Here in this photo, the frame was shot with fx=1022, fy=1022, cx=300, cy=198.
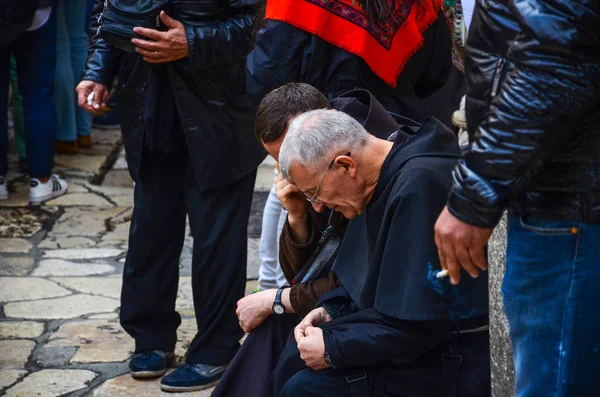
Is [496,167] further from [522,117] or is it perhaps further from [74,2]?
[74,2]

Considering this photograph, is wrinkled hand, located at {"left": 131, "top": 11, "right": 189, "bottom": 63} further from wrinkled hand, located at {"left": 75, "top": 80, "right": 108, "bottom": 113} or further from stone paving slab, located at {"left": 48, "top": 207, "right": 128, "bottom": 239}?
stone paving slab, located at {"left": 48, "top": 207, "right": 128, "bottom": 239}

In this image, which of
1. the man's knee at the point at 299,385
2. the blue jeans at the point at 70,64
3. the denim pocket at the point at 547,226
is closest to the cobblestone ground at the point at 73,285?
the blue jeans at the point at 70,64

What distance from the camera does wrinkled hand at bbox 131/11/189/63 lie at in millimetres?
3711

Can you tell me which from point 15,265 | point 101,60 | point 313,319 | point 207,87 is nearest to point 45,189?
point 15,265

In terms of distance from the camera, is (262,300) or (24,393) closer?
(262,300)

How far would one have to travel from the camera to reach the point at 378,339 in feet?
8.95

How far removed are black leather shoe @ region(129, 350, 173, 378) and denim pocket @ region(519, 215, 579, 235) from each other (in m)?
2.33

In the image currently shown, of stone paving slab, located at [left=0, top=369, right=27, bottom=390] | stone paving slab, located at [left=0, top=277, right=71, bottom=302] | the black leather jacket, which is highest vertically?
the black leather jacket

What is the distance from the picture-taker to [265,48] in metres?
4.04

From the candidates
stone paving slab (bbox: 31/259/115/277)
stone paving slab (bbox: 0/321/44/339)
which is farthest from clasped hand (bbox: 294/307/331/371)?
stone paving slab (bbox: 31/259/115/277)

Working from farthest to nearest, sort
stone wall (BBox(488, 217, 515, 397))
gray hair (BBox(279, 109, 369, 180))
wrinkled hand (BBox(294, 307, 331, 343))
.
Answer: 1. wrinkled hand (BBox(294, 307, 331, 343))
2. gray hair (BBox(279, 109, 369, 180))
3. stone wall (BBox(488, 217, 515, 397))

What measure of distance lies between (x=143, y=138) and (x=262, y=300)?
0.96 m

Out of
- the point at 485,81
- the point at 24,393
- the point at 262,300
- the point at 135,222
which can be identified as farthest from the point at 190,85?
the point at 485,81

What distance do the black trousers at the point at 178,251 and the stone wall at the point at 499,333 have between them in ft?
4.85
